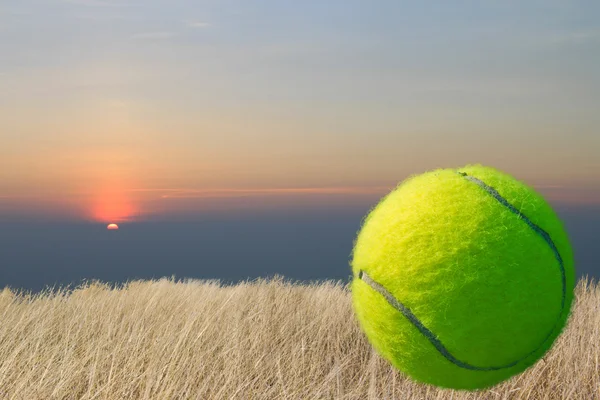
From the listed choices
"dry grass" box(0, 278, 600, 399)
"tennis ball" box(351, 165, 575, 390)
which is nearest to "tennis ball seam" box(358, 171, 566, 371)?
"tennis ball" box(351, 165, 575, 390)

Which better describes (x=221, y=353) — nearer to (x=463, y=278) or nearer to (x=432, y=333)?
(x=432, y=333)

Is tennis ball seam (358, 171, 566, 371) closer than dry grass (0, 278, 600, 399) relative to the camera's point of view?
Yes

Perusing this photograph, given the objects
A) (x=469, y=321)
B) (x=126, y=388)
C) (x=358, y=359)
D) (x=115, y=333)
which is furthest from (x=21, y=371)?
(x=469, y=321)

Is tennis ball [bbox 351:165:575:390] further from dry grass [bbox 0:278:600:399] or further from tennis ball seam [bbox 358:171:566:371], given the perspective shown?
dry grass [bbox 0:278:600:399]

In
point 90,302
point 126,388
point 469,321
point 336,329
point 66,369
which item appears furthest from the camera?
point 90,302

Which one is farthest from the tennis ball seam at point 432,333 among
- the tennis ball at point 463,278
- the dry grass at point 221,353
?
the dry grass at point 221,353

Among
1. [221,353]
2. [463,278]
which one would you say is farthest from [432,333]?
[221,353]

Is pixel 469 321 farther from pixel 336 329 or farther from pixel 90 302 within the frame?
pixel 90 302
